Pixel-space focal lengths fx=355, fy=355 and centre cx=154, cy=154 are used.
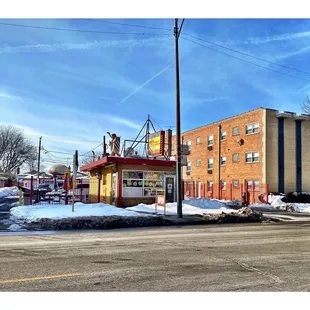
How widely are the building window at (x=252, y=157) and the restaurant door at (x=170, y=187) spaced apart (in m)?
11.9

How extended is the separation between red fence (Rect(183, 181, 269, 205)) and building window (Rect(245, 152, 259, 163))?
2.25 m

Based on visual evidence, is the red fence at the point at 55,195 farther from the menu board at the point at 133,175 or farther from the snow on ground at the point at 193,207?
the snow on ground at the point at 193,207

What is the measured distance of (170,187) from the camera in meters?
24.5

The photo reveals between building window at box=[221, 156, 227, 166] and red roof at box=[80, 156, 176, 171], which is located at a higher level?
building window at box=[221, 156, 227, 166]

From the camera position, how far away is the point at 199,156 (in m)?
42.7

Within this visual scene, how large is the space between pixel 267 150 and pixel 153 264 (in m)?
27.4

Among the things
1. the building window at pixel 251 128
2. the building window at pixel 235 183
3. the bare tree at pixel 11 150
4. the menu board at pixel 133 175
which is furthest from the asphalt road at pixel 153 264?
the bare tree at pixel 11 150

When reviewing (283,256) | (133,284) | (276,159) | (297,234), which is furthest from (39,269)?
(276,159)

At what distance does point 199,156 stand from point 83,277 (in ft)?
123

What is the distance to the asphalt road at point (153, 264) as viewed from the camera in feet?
17.9

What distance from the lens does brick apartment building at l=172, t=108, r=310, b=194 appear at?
3234cm

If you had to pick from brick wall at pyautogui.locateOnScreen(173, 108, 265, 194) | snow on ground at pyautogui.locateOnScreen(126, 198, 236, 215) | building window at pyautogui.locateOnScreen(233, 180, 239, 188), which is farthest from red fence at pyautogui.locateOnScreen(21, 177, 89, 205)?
building window at pyautogui.locateOnScreen(233, 180, 239, 188)

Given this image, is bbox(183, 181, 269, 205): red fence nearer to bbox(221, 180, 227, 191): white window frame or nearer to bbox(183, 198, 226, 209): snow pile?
bbox(221, 180, 227, 191): white window frame

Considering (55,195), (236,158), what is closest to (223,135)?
(236,158)
